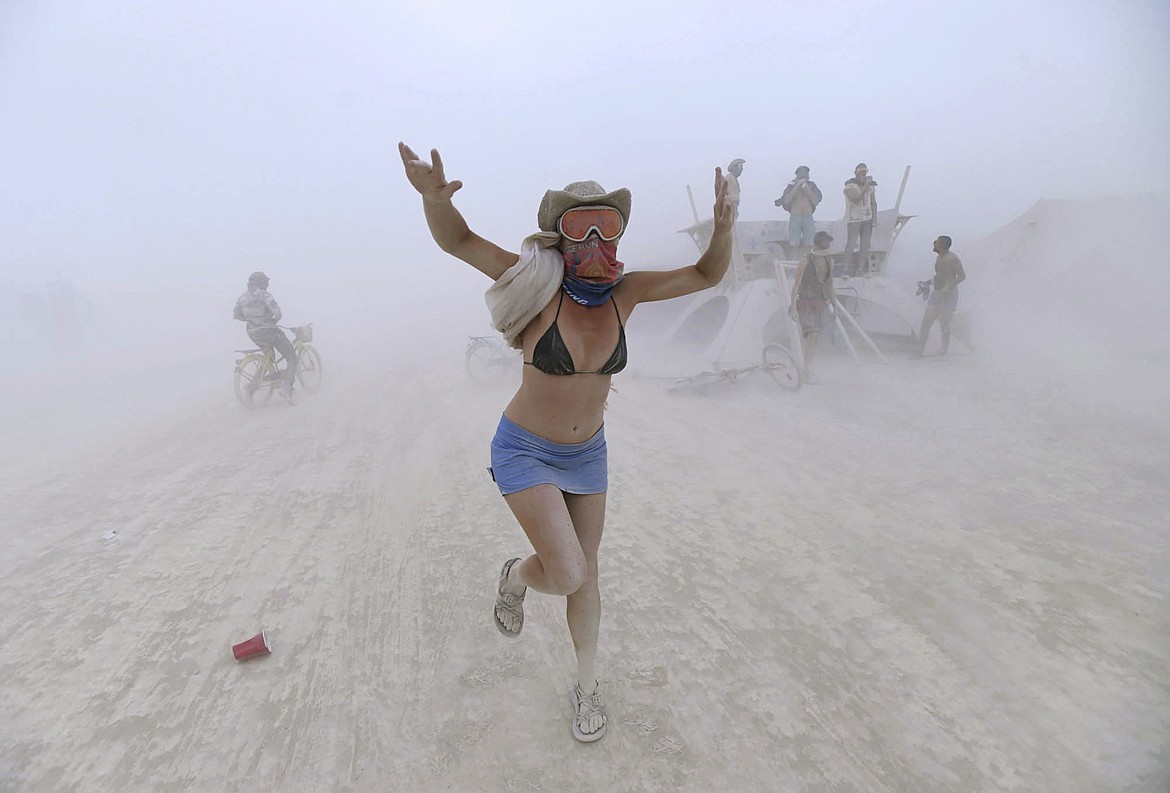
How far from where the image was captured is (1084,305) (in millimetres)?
10711

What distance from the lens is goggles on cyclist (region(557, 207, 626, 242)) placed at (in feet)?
6.81

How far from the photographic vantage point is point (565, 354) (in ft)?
6.80

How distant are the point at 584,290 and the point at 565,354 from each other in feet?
0.87

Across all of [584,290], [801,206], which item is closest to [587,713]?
[584,290]

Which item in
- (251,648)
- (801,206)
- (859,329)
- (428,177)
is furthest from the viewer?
(801,206)

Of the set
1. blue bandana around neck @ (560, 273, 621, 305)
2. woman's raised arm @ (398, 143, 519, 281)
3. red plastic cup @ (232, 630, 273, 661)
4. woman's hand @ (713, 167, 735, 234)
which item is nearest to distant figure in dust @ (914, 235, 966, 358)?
woman's hand @ (713, 167, 735, 234)

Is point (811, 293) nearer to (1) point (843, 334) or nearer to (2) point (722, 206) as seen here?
(1) point (843, 334)

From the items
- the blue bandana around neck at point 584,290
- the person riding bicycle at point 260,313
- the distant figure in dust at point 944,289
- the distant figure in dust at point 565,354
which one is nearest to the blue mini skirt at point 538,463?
the distant figure in dust at point 565,354

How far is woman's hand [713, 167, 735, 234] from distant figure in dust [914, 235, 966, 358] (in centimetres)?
750

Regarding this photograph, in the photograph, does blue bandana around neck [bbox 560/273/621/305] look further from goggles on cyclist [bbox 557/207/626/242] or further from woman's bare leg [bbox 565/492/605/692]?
woman's bare leg [bbox 565/492/605/692]

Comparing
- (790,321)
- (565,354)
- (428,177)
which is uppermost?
(428,177)

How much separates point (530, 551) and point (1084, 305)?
1256 cm

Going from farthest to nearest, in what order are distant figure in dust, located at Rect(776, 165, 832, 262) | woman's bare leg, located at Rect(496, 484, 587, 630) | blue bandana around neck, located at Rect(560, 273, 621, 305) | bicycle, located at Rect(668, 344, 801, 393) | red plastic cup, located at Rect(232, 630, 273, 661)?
distant figure in dust, located at Rect(776, 165, 832, 262) < bicycle, located at Rect(668, 344, 801, 393) < red plastic cup, located at Rect(232, 630, 273, 661) < blue bandana around neck, located at Rect(560, 273, 621, 305) < woman's bare leg, located at Rect(496, 484, 587, 630)

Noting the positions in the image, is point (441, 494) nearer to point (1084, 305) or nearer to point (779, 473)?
point (779, 473)
